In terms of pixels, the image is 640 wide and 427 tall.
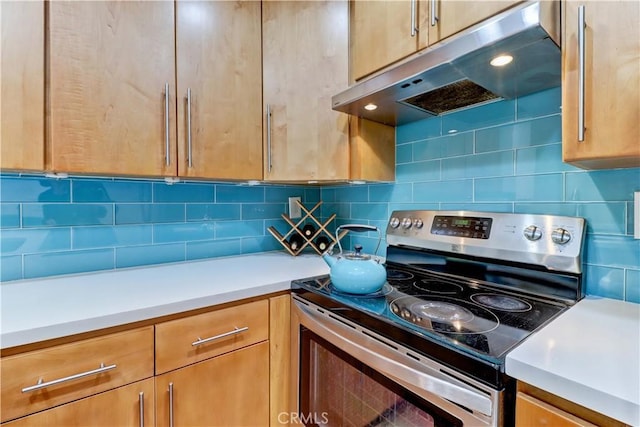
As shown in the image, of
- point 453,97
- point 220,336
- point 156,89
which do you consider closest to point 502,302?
point 453,97

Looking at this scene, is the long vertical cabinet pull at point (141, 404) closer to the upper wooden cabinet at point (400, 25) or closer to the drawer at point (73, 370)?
the drawer at point (73, 370)

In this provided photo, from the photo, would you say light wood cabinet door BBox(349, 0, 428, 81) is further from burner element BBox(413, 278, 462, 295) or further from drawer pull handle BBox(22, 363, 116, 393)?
drawer pull handle BBox(22, 363, 116, 393)

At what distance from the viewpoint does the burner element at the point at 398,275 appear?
3.93 feet

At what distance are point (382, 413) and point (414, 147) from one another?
1112mm

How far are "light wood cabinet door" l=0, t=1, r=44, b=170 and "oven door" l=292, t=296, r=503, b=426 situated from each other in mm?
983

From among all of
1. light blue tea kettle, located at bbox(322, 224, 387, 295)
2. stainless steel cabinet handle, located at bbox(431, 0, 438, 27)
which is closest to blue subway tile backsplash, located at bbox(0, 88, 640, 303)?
stainless steel cabinet handle, located at bbox(431, 0, 438, 27)

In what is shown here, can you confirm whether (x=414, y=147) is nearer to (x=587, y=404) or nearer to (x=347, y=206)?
(x=347, y=206)

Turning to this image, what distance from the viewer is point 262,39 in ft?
4.54

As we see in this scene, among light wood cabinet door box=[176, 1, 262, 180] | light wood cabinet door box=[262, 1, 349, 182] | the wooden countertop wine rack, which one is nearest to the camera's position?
light wood cabinet door box=[176, 1, 262, 180]

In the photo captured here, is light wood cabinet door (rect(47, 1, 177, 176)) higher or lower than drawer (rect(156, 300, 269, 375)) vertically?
higher

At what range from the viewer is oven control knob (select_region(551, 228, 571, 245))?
→ 94 cm

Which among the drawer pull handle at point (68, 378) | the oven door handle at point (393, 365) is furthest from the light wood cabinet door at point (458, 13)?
the drawer pull handle at point (68, 378)

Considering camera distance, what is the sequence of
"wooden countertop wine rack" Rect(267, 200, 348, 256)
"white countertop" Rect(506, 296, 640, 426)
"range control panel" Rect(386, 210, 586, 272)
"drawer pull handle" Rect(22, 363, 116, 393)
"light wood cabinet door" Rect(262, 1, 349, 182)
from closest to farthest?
"white countertop" Rect(506, 296, 640, 426)
"drawer pull handle" Rect(22, 363, 116, 393)
"range control panel" Rect(386, 210, 586, 272)
"light wood cabinet door" Rect(262, 1, 349, 182)
"wooden countertop wine rack" Rect(267, 200, 348, 256)

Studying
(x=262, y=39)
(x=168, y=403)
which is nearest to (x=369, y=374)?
(x=168, y=403)
